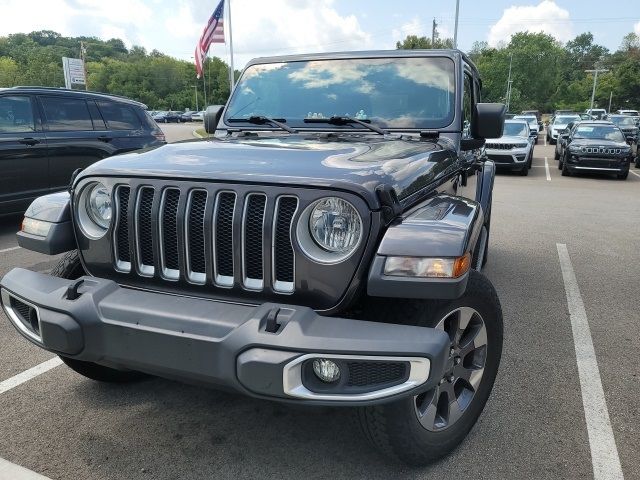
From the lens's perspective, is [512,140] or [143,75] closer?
[512,140]

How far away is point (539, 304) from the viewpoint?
466 cm

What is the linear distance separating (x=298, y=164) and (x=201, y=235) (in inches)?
19.7

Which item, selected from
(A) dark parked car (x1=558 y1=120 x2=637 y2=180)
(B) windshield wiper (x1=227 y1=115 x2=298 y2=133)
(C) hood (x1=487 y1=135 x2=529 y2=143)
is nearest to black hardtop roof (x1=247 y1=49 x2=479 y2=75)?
(B) windshield wiper (x1=227 y1=115 x2=298 y2=133)

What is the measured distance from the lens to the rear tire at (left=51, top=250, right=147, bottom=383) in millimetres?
2713

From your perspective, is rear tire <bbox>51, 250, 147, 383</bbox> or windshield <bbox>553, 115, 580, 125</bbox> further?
windshield <bbox>553, 115, 580, 125</bbox>

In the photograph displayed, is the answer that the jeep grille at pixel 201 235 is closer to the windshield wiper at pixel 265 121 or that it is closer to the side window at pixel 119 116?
the windshield wiper at pixel 265 121

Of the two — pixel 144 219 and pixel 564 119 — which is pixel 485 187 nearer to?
pixel 144 219

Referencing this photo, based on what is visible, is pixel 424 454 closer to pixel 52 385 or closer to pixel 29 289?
pixel 29 289

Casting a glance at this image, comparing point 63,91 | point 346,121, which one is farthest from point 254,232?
point 63,91

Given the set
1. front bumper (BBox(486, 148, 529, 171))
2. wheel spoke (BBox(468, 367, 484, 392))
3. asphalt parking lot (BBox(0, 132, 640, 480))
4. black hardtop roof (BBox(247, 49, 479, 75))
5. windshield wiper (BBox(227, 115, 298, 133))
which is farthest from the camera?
front bumper (BBox(486, 148, 529, 171))

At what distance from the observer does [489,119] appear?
358 centimetres

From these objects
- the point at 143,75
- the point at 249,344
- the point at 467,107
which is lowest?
the point at 249,344

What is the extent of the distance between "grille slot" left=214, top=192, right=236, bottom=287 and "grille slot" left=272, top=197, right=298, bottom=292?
0.64 ft

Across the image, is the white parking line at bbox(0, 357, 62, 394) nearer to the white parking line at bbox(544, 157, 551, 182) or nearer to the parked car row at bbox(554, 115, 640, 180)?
the white parking line at bbox(544, 157, 551, 182)
